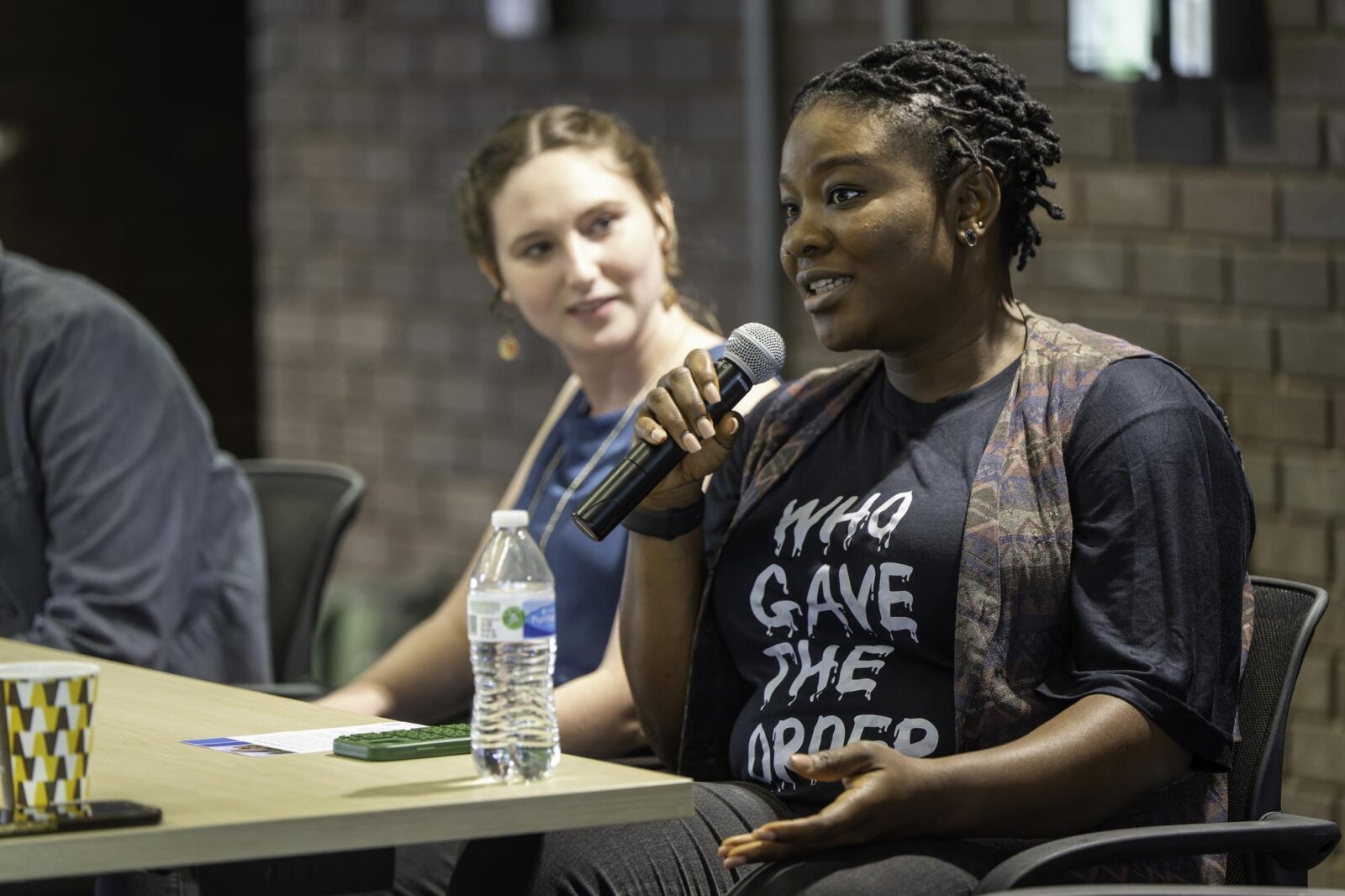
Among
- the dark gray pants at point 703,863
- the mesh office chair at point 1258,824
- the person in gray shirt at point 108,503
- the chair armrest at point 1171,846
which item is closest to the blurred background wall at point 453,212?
the person in gray shirt at point 108,503

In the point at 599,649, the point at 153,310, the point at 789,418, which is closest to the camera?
the point at 789,418

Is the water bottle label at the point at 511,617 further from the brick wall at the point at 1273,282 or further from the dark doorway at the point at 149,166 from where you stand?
the dark doorway at the point at 149,166

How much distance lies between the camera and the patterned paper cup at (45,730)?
1.61m

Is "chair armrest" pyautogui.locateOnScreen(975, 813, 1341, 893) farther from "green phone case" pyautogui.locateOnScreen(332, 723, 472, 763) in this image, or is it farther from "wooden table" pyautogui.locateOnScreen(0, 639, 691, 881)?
"green phone case" pyautogui.locateOnScreen(332, 723, 472, 763)

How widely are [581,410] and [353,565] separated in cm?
287

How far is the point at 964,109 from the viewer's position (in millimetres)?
2281

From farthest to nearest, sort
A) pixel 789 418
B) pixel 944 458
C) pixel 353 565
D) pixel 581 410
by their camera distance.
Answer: pixel 353 565, pixel 581 410, pixel 789 418, pixel 944 458

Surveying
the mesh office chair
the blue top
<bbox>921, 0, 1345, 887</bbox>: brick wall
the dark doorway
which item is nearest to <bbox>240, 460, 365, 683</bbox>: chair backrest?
the blue top

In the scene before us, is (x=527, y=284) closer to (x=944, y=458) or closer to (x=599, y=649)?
(x=599, y=649)

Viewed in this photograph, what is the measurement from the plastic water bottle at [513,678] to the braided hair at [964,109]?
0.71 meters

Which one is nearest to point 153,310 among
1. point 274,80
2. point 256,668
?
point 274,80

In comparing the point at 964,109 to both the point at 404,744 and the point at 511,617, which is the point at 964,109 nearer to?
the point at 511,617

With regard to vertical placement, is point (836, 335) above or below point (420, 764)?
above

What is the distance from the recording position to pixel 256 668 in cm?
323
